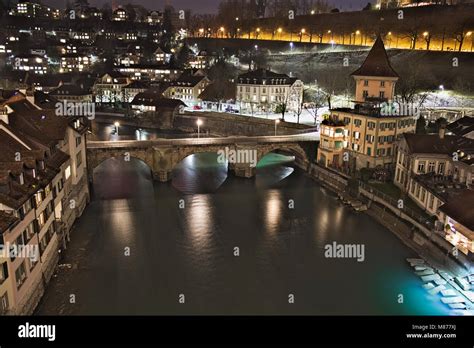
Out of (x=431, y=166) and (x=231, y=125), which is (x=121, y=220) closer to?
(x=431, y=166)

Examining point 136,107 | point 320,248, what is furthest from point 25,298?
point 136,107

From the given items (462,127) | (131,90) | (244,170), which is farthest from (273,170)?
(131,90)

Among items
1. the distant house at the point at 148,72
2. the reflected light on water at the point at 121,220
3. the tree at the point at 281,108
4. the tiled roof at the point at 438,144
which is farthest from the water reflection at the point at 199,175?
the distant house at the point at 148,72

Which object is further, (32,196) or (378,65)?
(378,65)

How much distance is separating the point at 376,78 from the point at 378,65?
6.78 ft

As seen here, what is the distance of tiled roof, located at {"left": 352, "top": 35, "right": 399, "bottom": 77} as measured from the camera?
182ft

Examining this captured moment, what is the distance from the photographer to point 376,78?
55594mm

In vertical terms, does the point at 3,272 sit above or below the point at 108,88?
below

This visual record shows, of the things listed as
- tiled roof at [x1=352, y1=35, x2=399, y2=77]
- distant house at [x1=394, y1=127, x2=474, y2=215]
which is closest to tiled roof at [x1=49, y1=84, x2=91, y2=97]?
tiled roof at [x1=352, y1=35, x2=399, y2=77]

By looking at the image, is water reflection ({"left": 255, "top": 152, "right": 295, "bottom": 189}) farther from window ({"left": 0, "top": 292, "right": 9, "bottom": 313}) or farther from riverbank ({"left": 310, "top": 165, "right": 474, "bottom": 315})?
window ({"left": 0, "top": 292, "right": 9, "bottom": 313})

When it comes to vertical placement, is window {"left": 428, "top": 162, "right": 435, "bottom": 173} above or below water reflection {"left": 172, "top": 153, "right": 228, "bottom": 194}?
above

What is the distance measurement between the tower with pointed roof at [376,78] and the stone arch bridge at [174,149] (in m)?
11.8

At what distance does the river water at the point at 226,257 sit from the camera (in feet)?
82.2

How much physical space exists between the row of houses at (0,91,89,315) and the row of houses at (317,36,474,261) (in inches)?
950
